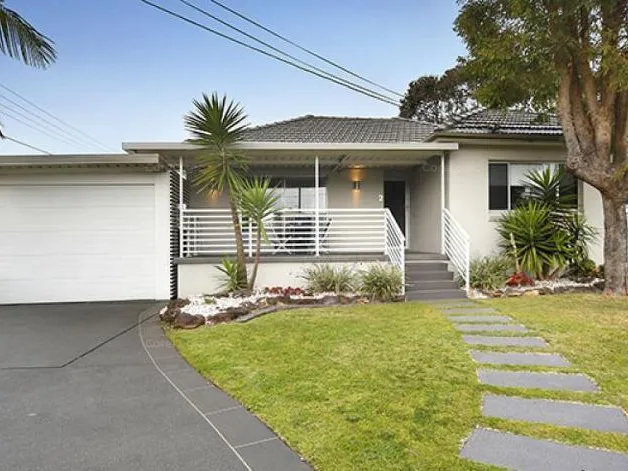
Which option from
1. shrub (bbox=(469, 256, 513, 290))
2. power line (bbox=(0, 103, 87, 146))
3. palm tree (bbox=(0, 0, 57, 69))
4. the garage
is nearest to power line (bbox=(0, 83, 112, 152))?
power line (bbox=(0, 103, 87, 146))

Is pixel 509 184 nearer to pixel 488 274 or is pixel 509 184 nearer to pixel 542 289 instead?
pixel 488 274

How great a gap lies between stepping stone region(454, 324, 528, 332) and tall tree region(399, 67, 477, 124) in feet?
74.7

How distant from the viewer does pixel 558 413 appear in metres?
3.40

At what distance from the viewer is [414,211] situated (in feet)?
42.4

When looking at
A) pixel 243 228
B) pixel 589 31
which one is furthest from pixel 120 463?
pixel 589 31

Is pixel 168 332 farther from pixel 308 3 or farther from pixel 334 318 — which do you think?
pixel 308 3

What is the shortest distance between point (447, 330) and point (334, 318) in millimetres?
1842

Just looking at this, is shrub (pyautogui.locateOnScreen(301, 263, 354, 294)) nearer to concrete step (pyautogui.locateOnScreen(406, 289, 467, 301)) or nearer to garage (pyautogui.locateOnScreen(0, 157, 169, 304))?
concrete step (pyautogui.locateOnScreen(406, 289, 467, 301))

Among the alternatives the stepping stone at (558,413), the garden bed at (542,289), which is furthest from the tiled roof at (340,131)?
the stepping stone at (558,413)

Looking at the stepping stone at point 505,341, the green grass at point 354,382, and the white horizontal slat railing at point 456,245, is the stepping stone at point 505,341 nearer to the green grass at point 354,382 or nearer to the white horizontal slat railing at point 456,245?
the green grass at point 354,382

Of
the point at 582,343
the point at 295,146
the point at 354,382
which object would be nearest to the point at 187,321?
the point at 354,382

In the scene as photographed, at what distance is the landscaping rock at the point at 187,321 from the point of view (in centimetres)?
677

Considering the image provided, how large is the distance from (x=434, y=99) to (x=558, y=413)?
91.2 feet

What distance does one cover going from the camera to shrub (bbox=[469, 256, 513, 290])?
29.8ft
